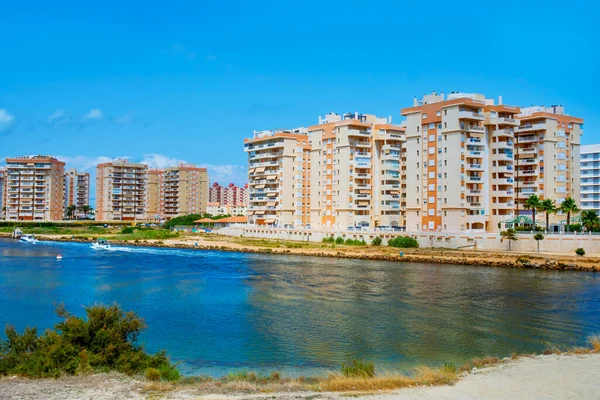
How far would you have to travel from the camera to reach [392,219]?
100062mm

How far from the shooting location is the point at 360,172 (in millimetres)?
98938

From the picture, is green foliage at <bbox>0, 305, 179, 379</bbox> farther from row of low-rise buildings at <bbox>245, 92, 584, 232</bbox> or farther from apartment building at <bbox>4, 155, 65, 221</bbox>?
apartment building at <bbox>4, 155, 65, 221</bbox>

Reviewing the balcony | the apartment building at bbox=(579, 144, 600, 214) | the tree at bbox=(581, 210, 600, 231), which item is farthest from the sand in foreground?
the apartment building at bbox=(579, 144, 600, 214)

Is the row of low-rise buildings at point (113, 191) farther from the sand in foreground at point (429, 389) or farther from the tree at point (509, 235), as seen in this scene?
the sand in foreground at point (429, 389)

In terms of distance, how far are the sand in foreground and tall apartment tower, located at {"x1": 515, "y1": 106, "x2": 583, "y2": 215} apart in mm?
70901

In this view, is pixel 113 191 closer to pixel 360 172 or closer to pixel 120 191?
pixel 120 191

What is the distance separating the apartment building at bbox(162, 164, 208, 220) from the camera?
185250mm

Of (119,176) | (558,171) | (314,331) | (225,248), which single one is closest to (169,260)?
(225,248)

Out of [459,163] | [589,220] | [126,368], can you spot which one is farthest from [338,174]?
[126,368]

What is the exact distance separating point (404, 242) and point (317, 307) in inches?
1749

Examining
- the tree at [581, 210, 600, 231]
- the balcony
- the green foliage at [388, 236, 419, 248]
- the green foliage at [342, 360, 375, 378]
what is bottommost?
the green foliage at [342, 360, 375, 378]

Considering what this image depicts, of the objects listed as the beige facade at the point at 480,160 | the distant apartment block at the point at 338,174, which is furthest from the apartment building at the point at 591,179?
the distant apartment block at the point at 338,174

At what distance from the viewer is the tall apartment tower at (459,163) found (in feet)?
255

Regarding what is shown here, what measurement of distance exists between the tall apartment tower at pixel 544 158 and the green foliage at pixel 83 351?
2992 inches
